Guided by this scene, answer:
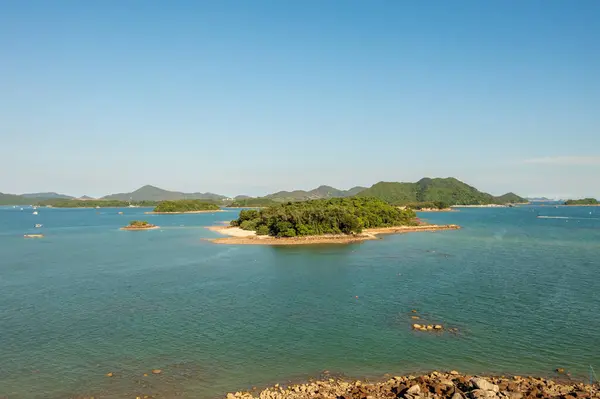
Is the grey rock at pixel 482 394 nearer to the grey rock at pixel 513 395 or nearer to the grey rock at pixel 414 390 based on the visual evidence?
the grey rock at pixel 513 395

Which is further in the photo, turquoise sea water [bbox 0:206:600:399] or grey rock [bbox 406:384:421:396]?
turquoise sea water [bbox 0:206:600:399]

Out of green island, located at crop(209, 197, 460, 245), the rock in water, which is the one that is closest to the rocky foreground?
the rock in water

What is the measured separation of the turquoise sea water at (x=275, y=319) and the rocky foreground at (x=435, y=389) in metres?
1.50

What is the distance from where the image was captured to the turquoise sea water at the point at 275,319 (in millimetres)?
21109

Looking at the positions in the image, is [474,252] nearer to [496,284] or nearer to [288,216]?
[496,284]

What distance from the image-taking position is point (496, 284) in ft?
132

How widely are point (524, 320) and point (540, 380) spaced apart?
10490 mm

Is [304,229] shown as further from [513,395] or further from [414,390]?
[513,395]

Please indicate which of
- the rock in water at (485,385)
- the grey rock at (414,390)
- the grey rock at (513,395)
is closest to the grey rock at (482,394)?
the rock in water at (485,385)

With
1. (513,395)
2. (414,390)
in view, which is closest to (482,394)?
(513,395)

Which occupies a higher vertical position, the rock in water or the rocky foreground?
the rock in water

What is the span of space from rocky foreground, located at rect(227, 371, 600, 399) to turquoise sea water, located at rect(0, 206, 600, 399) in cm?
150

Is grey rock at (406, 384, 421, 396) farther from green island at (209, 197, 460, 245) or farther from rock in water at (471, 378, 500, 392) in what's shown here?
green island at (209, 197, 460, 245)

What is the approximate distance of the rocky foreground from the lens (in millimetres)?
17219
